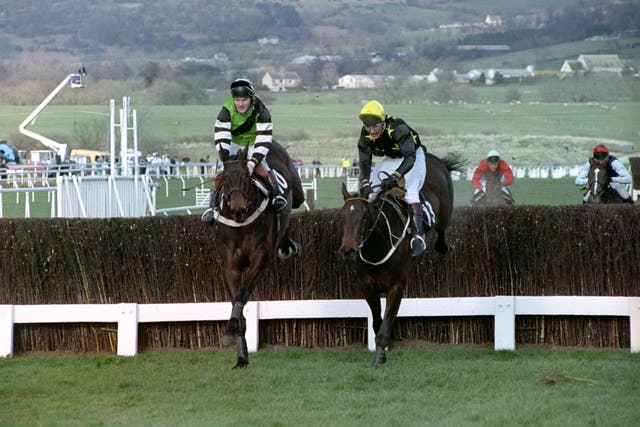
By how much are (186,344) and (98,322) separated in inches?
31.7

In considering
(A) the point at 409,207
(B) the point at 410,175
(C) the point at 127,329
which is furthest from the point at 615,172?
(C) the point at 127,329

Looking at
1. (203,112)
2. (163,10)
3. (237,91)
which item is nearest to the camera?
(237,91)

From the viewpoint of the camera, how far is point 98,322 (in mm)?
11586

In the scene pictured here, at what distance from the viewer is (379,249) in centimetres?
1061

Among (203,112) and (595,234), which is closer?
(595,234)

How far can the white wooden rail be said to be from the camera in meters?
11.2

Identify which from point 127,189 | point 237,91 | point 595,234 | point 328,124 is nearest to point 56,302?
point 237,91

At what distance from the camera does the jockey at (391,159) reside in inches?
430

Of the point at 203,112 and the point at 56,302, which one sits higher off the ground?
the point at 203,112

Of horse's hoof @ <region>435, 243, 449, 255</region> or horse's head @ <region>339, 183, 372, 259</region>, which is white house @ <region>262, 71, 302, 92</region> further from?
horse's head @ <region>339, 183, 372, 259</region>

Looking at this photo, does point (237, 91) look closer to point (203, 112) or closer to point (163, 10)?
point (203, 112)

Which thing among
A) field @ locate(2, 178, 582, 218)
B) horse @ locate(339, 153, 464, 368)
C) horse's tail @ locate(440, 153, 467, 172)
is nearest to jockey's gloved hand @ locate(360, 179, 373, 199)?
horse @ locate(339, 153, 464, 368)

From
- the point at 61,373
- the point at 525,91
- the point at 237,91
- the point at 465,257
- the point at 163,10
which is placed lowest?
the point at 61,373

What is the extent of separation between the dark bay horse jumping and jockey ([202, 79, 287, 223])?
555cm
